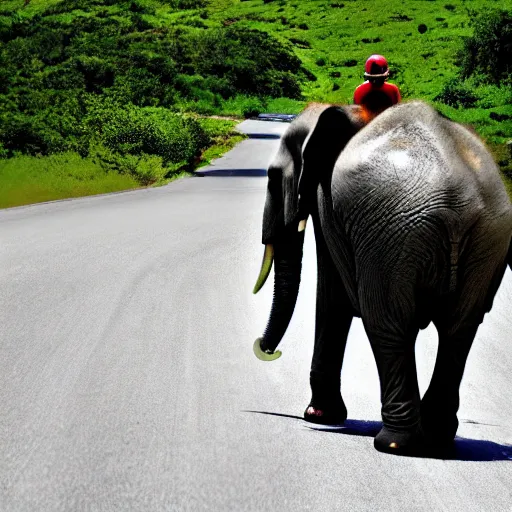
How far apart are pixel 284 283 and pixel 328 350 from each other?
0.51m

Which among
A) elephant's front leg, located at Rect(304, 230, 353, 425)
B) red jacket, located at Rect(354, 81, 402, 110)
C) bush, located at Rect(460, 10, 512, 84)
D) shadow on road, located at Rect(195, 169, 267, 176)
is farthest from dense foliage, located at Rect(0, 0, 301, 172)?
red jacket, located at Rect(354, 81, 402, 110)

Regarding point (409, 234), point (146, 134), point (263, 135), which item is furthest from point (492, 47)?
point (409, 234)

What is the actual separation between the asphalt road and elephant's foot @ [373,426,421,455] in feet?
0.19

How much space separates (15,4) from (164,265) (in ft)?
251

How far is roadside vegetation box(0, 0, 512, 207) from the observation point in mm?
36031

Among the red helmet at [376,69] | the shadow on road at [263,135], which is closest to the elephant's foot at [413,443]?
the red helmet at [376,69]

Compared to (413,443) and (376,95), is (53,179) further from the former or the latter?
(413,443)

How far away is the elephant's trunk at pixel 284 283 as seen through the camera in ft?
22.9

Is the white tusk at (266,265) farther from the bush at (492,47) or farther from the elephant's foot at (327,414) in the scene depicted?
the bush at (492,47)

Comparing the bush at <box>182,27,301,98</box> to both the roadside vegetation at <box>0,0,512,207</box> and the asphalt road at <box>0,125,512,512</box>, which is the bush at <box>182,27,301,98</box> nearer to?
the roadside vegetation at <box>0,0,512,207</box>

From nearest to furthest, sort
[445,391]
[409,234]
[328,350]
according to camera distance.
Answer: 1. [409,234]
2. [445,391]
3. [328,350]

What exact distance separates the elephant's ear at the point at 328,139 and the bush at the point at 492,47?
37312 mm

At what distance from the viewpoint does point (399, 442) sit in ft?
18.8

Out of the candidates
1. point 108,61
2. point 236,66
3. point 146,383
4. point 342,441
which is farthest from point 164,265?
point 236,66
